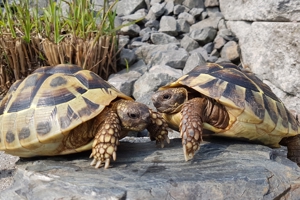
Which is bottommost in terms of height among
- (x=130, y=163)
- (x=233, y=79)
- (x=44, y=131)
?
(x=130, y=163)

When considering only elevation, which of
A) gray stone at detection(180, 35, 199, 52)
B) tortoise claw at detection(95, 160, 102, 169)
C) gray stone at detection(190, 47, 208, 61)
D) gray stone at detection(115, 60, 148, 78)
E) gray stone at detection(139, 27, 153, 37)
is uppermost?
tortoise claw at detection(95, 160, 102, 169)

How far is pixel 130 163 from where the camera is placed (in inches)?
77.0

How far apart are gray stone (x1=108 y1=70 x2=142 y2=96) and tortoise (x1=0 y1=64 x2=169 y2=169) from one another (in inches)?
66.4

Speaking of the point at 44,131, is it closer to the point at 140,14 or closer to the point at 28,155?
the point at 28,155

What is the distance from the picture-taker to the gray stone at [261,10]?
3.50 metres

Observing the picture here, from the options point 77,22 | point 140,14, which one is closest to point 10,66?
point 77,22

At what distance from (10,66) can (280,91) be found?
2.49 metres

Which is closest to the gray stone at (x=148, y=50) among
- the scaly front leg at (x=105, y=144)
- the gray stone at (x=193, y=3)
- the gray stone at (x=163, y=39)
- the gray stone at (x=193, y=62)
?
the gray stone at (x=163, y=39)

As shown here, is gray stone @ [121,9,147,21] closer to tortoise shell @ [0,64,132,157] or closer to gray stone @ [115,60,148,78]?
gray stone @ [115,60,148,78]

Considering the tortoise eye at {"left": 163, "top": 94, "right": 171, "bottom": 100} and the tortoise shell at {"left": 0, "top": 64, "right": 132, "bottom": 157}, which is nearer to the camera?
Result: the tortoise shell at {"left": 0, "top": 64, "right": 132, "bottom": 157}

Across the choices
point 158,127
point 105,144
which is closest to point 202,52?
point 158,127

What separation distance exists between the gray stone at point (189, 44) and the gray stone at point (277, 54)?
0.59 meters

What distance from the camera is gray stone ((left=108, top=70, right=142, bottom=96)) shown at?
3.84 meters

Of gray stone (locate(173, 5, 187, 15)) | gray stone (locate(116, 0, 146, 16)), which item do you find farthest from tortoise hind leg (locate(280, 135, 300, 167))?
gray stone (locate(116, 0, 146, 16))
